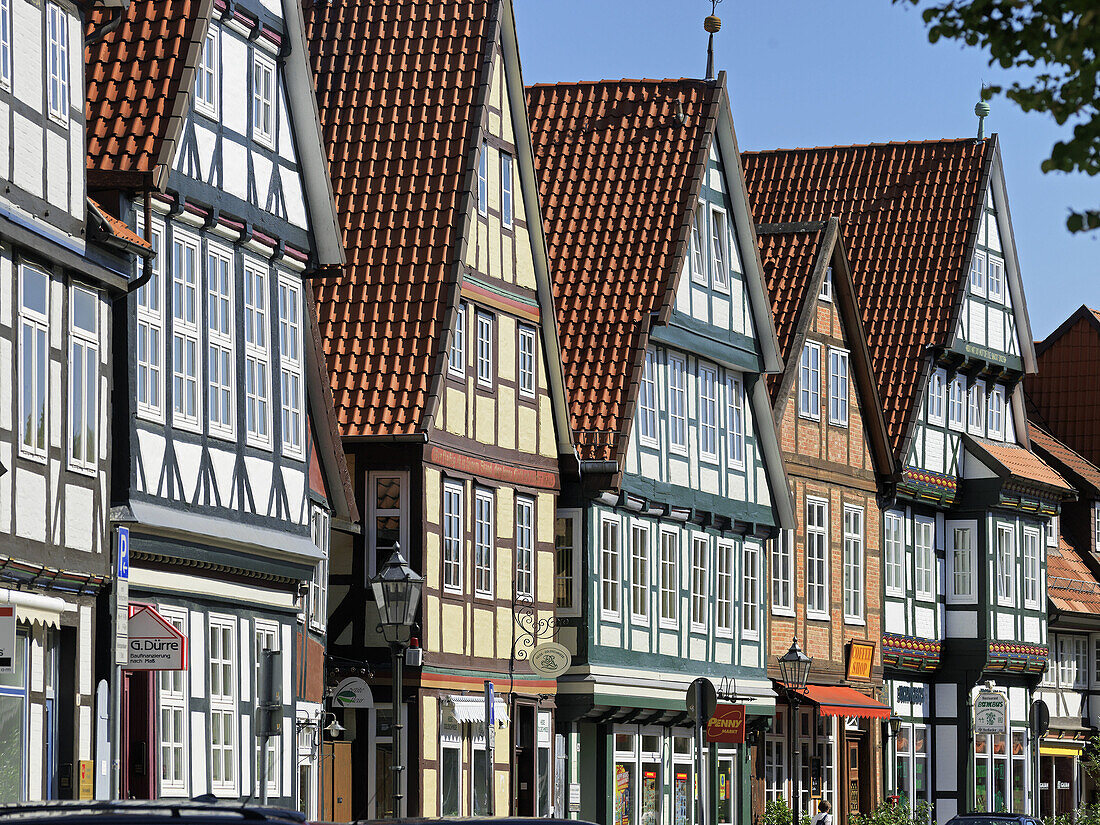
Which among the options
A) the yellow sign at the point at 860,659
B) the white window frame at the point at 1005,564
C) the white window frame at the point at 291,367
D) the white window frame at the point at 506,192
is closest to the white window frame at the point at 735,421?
the yellow sign at the point at 860,659

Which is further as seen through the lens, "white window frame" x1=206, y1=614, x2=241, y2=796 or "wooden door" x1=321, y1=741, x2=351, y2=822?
"wooden door" x1=321, y1=741, x2=351, y2=822

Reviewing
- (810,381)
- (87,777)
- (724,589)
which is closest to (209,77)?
(87,777)

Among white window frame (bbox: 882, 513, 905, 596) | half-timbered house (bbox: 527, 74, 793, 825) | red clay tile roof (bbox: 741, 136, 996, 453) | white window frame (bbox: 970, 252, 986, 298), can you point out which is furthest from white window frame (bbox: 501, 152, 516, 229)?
white window frame (bbox: 970, 252, 986, 298)

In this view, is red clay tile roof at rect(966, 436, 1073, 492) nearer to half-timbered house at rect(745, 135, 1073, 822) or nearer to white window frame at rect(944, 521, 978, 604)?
half-timbered house at rect(745, 135, 1073, 822)

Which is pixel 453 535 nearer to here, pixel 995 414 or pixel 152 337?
pixel 152 337

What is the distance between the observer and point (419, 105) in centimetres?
3091

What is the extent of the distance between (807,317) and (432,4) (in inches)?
451

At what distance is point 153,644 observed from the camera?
834 inches

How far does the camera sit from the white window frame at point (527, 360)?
3181 centimetres

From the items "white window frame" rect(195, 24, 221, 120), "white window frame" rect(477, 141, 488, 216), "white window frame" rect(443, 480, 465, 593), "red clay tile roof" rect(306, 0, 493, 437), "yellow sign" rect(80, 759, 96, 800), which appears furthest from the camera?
"white window frame" rect(477, 141, 488, 216)

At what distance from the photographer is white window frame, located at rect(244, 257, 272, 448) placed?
80.1ft

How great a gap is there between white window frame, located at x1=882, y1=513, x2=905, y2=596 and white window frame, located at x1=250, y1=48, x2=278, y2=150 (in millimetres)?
21539

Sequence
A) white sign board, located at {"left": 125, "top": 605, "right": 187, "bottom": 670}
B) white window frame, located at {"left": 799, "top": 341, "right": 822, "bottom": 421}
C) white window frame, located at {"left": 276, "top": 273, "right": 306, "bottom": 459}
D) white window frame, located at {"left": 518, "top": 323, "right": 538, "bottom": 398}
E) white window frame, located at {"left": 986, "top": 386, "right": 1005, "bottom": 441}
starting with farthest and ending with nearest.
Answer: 1. white window frame, located at {"left": 986, "top": 386, "right": 1005, "bottom": 441}
2. white window frame, located at {"left": 799, "top": 341, "right": 822, "bottom": 421}
3. white window frame, located at {"left": 518, "top": 323, "right": 538, "bottom": 398}
4. white window frame, located at {"left": 276, "top": 273, "right": 306, "bottom": 459}
5. white sign board, located at {"left": 125, "top": 605, "right": 187, "bottom": 670}

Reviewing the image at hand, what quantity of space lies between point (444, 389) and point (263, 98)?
5.53 m
